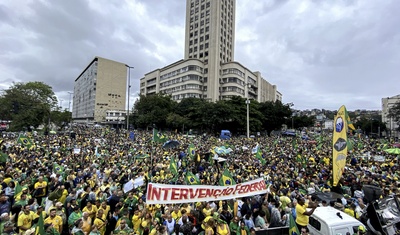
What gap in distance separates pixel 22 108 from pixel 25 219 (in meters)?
46.0

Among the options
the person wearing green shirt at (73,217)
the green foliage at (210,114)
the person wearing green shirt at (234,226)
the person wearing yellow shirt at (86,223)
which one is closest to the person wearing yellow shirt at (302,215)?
the person wearing green shirt at (234,226)

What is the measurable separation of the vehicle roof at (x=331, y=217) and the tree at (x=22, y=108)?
44.7 metres

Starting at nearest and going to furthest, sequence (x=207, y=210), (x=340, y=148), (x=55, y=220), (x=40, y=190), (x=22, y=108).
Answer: (x=55, y=220) → (x=207, y=210) → (x=40, y=190) → (x=340, y=148) → (x=22, y=108)

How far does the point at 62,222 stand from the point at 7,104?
47.4 m

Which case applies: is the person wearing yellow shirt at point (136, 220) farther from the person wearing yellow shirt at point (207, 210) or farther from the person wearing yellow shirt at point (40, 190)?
the person wearing yellow shirt at point (40, 190)

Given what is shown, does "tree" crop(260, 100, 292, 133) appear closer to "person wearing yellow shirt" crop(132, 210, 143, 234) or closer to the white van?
the white van

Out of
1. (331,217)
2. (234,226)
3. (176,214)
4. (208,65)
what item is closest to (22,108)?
(208,65)

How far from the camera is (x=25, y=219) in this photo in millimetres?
5828

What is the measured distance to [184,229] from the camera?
6.11 meters

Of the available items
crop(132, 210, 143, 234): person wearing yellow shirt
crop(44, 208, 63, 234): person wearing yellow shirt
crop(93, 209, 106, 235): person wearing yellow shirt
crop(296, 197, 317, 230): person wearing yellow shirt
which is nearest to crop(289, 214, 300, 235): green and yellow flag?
crop(296, 197, 317, 230): person wearing yellow shirt

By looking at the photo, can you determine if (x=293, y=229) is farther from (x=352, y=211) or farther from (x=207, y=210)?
(x=207, y=210)

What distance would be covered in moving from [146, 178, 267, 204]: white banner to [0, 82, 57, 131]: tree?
42299 mm

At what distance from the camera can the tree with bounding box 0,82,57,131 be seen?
124 ft

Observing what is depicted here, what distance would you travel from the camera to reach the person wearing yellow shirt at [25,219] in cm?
573
